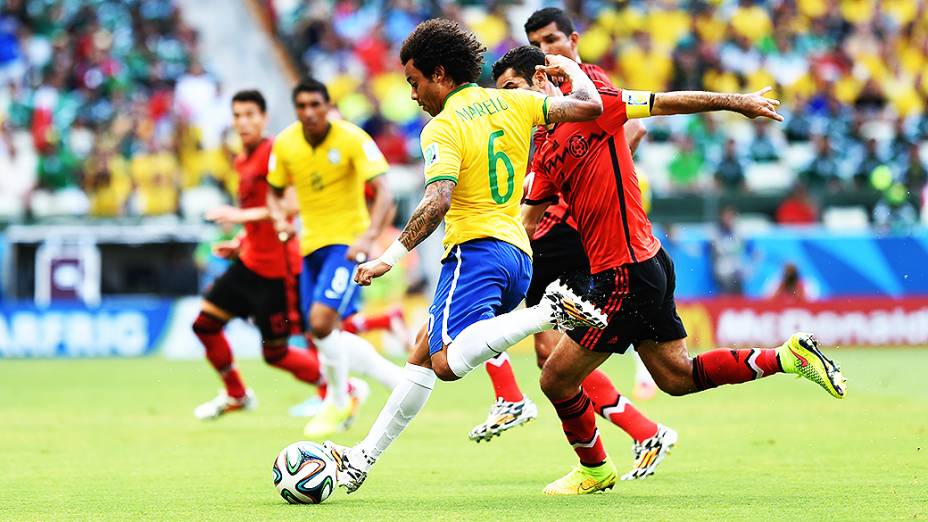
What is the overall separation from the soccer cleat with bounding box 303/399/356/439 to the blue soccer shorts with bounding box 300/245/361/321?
0.78 meters

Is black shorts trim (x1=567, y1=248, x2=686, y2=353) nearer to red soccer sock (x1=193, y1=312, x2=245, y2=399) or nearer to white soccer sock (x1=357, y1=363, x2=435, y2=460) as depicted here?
white soccer sock (x1=357, y1=363, x2=435, y2=460)

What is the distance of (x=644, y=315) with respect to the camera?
25.2ft

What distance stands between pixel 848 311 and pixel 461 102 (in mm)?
16910

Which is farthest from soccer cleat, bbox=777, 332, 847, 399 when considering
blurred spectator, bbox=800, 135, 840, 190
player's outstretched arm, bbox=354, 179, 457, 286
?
blurred spectator, bbox=800, 135, 840, 190

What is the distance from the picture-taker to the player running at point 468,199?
729 centimetres

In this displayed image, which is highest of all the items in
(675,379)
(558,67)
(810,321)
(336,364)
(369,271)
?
(558,67)

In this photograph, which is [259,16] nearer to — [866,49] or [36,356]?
[36,356]

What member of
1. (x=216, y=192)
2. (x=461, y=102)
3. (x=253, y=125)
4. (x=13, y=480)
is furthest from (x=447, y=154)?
(x=216, y=192)

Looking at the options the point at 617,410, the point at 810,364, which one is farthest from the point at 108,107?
the point at 810,364

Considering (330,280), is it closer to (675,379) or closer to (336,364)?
(336,364)

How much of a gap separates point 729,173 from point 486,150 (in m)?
16.6

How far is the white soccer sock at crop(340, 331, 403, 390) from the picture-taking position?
38.5 feet

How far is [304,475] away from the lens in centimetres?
744

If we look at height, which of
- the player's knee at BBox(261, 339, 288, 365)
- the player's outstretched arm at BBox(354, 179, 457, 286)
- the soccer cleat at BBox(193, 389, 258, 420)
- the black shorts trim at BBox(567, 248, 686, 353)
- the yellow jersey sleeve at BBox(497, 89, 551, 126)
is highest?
the yellow jersey sleeve at BBox(497, 89, 551, 126)
